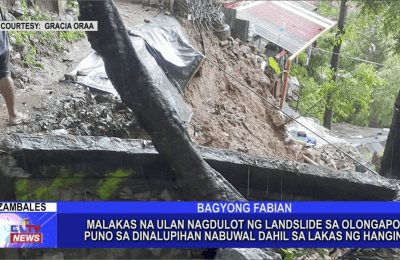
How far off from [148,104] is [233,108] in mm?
4457

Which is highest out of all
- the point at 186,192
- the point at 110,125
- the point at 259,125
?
the point at 186,192

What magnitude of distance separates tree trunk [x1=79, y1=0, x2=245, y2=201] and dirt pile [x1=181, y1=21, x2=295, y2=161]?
2.43 m

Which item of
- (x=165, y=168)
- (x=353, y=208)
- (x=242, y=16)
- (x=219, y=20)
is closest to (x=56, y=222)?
(x=165, y=168)

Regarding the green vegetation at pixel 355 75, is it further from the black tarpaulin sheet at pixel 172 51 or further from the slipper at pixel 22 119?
the slipper at pixel 22 119

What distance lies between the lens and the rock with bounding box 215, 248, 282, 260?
8.98ft

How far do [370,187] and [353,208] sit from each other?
0.49m

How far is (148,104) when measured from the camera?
292 centimetres

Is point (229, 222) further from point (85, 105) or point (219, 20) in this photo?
point (219, 20)

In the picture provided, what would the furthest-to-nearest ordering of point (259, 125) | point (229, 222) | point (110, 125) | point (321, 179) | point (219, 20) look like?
point (219, 20) < point (259, 125) < point (110, 125) < point (321, 179) < point (229, 222)

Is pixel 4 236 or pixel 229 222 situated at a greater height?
pixel 229 222

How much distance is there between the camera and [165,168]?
344 cm

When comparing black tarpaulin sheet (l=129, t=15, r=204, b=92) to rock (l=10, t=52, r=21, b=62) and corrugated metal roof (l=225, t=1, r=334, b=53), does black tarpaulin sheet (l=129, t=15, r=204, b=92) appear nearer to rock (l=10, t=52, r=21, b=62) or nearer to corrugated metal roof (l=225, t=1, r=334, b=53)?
rock (l=10, t=52, r=21, b=62)

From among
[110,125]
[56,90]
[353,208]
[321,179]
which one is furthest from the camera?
[56,90]

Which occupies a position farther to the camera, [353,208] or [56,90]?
[56,90]
